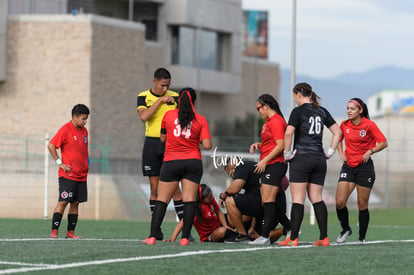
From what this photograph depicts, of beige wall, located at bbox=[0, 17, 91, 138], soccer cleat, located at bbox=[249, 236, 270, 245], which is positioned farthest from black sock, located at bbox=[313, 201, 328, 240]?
beige wall, located at bbox=[0, 17, 91, 138]

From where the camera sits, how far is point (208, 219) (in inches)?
500

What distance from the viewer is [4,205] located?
2547 cm

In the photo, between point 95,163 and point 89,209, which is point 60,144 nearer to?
point 89,209

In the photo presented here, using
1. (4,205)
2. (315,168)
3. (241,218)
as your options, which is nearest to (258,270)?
(315,168)

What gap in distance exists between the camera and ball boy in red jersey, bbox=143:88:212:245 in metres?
11.3

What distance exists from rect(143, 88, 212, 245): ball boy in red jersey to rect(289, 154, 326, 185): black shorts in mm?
1080

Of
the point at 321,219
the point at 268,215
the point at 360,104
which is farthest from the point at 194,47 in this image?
the point at 321,219

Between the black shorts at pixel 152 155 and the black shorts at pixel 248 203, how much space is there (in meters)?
1.12

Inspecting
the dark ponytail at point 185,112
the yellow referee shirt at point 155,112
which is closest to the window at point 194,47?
the yellow referee shirt at point 155,112

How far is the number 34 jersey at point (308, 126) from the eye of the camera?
1145 centimetres

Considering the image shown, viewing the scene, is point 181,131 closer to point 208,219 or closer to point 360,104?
point 208,219

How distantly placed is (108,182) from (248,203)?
15.8 metres

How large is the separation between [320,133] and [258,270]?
9.64 ft

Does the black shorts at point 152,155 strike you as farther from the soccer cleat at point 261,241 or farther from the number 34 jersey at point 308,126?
the number 34 jersey at point 308,126
